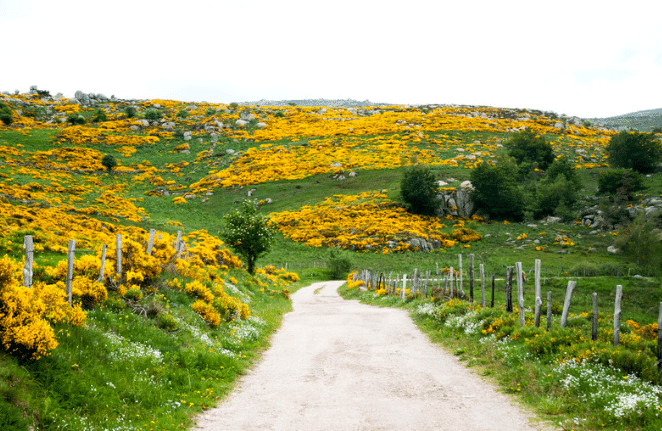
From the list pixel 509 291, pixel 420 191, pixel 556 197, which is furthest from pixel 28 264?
pixel 556 197

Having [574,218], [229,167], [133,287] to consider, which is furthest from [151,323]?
[229,167]

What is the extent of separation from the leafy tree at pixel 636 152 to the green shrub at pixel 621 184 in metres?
14.5

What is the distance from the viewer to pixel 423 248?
2394 inches

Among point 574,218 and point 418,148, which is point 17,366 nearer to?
point 574,218

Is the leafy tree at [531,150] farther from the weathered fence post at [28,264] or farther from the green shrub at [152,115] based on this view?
the green shrub at [152,115]

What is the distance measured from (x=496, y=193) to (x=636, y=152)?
134ft

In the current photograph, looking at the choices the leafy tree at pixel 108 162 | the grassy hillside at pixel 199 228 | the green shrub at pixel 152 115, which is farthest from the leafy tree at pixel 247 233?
the green shrub at pixel 152 115

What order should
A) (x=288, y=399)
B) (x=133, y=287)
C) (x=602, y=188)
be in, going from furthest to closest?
(x=602, y=188) < (x=133, y=287) < (x=288, y=399)

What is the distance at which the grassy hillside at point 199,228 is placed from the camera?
25.2ft

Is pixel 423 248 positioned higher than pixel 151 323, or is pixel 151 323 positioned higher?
pixel 151 323

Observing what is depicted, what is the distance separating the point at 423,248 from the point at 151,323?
53405mm

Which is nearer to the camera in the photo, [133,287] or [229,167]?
[133,287]

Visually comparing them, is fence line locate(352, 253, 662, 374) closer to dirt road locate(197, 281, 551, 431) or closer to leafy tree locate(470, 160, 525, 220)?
dirt road locate(197, 281, 551, 431)

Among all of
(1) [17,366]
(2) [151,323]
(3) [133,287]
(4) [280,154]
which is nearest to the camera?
(1) [17,366]
